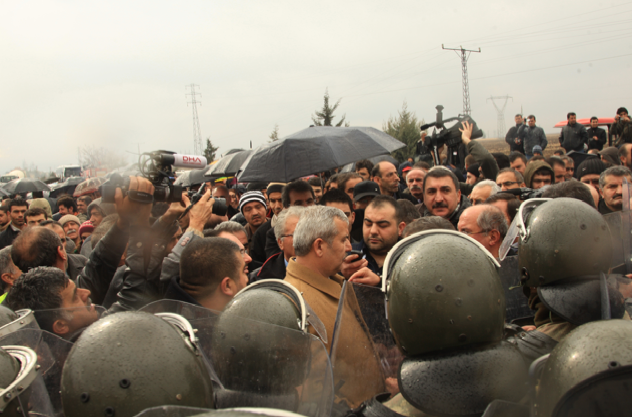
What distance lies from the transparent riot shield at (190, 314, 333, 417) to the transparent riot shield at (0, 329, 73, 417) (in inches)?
30.5

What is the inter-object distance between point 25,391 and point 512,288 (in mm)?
2575

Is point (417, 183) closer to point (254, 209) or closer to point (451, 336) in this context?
point (254, 209)

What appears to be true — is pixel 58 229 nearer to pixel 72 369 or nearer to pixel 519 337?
pixel 72 369

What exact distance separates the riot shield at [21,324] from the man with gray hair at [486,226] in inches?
117

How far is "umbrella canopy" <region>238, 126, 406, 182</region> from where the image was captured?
20.1 ft

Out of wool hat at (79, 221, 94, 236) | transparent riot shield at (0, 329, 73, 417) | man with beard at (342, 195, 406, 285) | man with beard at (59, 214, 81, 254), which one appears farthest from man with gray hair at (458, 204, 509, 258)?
man with beard at (59, 214, 81, 254)

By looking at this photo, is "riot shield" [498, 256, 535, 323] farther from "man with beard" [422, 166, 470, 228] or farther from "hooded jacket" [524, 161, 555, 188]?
"hooded jacket" [524, 161, 555, 188]

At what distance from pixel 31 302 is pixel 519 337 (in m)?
2.72

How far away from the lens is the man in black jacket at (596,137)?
11617mm

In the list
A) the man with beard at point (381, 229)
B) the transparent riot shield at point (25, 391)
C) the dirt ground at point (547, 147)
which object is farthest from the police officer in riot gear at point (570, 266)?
the dirt ground at point (547, 147)

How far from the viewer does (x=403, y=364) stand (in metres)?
2.03

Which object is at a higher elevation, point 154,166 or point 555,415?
point 154,166

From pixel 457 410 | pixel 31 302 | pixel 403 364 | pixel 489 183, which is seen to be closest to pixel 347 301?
pixel 403 364

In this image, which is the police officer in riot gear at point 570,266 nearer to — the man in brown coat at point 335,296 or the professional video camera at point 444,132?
the man in brown coat at point 335,296
